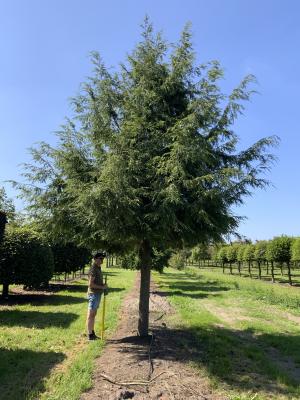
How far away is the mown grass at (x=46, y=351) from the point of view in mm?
6027

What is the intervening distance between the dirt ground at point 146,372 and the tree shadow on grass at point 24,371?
821 mm

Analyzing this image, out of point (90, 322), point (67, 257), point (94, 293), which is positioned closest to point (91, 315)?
point (90, 322)

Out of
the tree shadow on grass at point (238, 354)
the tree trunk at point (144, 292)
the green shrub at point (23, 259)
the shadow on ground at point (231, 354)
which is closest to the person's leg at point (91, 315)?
the shadow on ground at point (231, 354)

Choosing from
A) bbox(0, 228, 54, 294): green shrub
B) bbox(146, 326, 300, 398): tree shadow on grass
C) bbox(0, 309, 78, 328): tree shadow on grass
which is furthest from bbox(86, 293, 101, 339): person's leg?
bbox(0, 228, 54, 294): green shrub

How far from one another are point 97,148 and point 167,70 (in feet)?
7.82

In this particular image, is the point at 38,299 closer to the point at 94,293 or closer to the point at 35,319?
the point at 35,319

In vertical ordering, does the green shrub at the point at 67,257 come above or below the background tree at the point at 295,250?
below

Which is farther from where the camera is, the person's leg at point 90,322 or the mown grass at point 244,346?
the person's leg at point 90,322

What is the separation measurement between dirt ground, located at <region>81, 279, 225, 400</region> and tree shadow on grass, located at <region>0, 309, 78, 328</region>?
2283 millimetres

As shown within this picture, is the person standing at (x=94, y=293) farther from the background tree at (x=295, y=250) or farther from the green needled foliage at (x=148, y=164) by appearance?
the background tree at (x=295, y=250)

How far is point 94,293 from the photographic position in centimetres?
941

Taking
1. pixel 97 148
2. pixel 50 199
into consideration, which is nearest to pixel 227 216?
pixel 97 148

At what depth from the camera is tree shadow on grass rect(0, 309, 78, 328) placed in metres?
11.1

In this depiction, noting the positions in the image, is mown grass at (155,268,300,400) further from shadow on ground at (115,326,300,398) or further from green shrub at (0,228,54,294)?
green shrub at (0,228,54,294)
